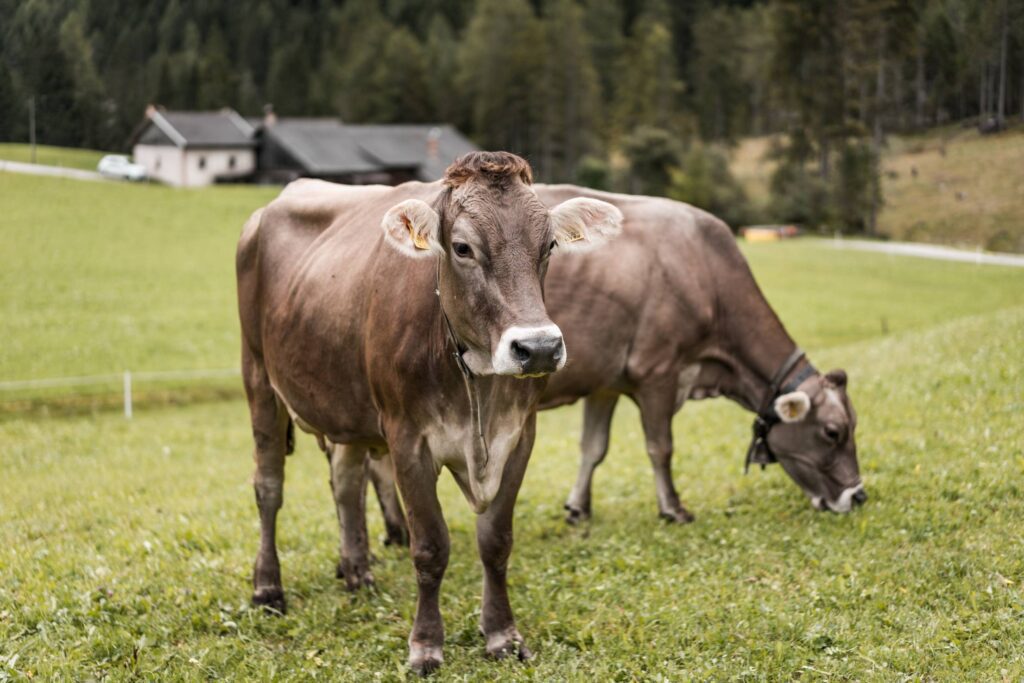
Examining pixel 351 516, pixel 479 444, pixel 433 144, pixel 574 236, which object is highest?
pixel 574 236

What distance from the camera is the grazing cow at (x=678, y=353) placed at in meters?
8.77

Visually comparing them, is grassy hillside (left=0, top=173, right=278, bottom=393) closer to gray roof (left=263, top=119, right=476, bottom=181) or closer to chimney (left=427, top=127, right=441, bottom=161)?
gray roof (left=263, top=119, right=476, bottom=181)

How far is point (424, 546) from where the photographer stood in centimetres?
590

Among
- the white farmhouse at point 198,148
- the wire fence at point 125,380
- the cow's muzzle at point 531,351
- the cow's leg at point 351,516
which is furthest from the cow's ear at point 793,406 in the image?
the white farmhouse at point 198,148

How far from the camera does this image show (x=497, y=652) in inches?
238

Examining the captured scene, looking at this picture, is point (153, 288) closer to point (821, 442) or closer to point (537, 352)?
point (821, 442)

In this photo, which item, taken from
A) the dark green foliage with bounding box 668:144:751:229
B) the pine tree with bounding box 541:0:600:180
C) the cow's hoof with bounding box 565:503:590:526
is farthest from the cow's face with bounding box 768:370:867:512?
the pine tree with bounding box 541:0:600:180

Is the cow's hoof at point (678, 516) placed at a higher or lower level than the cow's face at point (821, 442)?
lower

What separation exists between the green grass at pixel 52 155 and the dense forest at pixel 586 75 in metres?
0.62

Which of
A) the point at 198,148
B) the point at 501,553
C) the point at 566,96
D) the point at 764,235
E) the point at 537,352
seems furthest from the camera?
the point at 566,96

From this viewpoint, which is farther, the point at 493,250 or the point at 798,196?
the point at 798,196

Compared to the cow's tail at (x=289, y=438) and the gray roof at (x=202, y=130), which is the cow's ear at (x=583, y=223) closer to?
the cow's tail at (x=289, y=438)

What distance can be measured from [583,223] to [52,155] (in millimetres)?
19896

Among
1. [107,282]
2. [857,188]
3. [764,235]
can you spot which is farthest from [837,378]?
[764,235]
